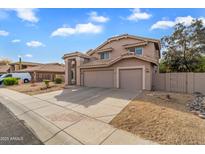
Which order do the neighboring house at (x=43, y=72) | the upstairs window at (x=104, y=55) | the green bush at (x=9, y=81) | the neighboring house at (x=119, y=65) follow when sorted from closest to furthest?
the neighboring house at (x=119, y=65)
the upstairs window at (x=104, y=55)
the green bush at (x=9, y=81)
the neighboring house at (x=43, y=72)

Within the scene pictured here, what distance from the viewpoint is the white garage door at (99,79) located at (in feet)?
49.5

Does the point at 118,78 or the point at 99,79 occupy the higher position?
the point at 118,78

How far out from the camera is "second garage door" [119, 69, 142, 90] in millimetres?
12920

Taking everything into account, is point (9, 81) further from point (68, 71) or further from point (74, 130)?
point (74, 130)

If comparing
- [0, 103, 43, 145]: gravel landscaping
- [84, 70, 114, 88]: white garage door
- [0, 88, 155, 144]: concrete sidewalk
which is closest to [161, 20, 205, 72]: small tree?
[84, 70, 114, 88]: white garage door

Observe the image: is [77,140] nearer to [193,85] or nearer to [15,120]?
[15,120]

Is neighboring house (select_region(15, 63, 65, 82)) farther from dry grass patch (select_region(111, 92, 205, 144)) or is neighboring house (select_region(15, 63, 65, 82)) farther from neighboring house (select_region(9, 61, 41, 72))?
dry grass patch (select_region(111, 92, 205, 144))

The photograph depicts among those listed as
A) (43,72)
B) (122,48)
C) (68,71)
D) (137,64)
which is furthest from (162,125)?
Result: (43,72)

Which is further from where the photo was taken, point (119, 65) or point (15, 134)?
point (119, 65)

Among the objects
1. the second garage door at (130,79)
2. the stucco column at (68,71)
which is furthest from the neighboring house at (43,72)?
the second garage door at (130,79)

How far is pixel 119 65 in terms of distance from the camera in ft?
46.5

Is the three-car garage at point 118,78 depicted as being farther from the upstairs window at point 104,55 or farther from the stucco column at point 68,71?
the upstairs window at point 104,55

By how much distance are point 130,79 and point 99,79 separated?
404 centimetres

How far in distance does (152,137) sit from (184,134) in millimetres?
996
